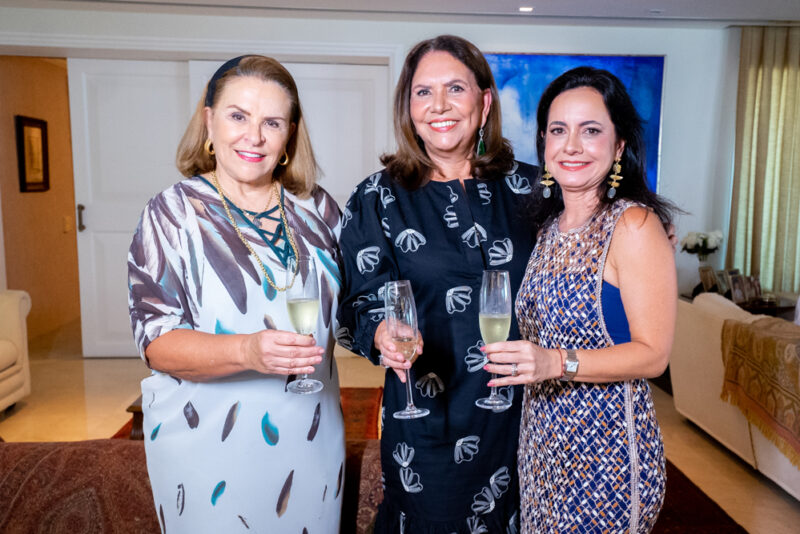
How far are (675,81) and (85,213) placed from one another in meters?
5.34

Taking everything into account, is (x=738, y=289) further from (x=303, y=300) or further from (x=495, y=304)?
(x=303, y=300)

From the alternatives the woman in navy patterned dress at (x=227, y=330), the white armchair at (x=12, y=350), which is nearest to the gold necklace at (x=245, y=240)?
the woman in navy patterned dress at (x=227, y=330)

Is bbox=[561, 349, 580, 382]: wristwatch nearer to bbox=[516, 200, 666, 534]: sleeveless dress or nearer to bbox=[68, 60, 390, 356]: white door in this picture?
bbox=[516, 200, 666, 534]: sleeveless dress

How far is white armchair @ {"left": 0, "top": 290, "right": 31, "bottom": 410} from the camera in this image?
13.7ft

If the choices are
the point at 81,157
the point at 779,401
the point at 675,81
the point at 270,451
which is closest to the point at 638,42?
the point at 675,81

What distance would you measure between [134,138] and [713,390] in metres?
4.94

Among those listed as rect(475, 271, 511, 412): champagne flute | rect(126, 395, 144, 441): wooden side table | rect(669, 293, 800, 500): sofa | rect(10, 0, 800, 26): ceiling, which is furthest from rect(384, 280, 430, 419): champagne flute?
Result: rect(10, 0, 800, 26): ceiling

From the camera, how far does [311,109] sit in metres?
5.81

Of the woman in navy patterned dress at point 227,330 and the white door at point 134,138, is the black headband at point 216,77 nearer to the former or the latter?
the woman in navy patterned dress at point 227,330

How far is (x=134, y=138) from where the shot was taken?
227 inches

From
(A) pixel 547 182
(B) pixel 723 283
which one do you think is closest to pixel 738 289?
(B) pixel 723 283

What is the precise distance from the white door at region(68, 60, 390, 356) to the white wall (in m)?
0.22

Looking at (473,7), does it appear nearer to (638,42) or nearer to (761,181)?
(638,42)

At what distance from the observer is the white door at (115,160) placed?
5676mm
